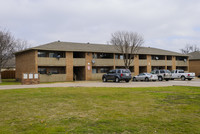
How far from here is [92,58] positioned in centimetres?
3603

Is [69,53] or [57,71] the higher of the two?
[69,53]

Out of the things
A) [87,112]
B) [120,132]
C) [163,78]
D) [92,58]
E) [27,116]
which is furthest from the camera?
[92,58]

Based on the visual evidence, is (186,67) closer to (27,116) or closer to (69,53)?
(69,53)

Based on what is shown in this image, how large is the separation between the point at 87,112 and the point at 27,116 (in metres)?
2.10

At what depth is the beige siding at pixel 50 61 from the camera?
30.7 m

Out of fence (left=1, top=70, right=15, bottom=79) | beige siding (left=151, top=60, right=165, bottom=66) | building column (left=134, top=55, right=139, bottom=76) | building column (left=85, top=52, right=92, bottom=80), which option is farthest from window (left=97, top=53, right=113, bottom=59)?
fence (left=1, top=70, right=15, bottom=79)

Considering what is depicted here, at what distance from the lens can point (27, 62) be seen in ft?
108

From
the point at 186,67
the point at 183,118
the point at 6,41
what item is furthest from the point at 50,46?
the point at 186,67

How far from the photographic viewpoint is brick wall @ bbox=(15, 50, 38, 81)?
99.1ft

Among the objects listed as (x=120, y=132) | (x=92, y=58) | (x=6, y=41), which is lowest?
(x=120, y=132)

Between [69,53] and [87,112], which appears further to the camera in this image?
[69,53]

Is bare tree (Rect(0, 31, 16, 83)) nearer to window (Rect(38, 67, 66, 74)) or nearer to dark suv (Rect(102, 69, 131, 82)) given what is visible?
window (Rect(38, 67, 66, 74))

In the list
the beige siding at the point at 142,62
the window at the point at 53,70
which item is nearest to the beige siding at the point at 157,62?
the beige siding at the point at 142,62

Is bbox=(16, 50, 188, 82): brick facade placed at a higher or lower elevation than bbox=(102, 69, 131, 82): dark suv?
higher
